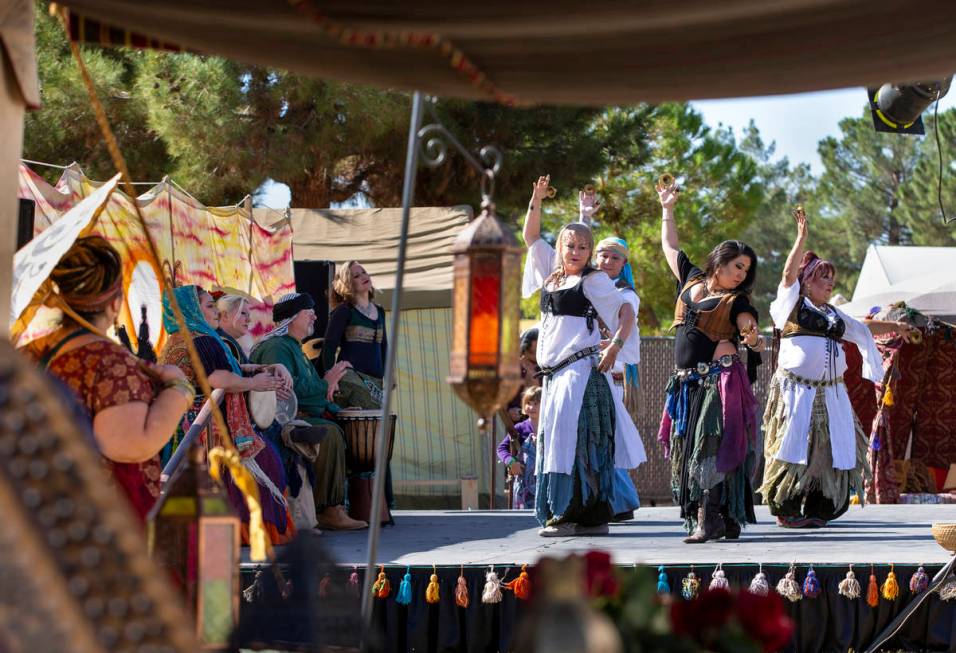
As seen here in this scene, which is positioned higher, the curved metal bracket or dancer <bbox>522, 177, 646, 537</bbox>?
the curved metal bracket

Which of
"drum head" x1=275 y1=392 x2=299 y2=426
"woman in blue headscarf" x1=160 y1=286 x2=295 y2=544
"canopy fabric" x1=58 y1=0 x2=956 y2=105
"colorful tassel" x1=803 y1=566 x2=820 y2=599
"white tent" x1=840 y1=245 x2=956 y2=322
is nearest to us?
"canopy fabric" x1=58 y1=0 x2=956 y2=105

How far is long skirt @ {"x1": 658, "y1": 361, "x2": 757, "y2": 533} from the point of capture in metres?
7.52

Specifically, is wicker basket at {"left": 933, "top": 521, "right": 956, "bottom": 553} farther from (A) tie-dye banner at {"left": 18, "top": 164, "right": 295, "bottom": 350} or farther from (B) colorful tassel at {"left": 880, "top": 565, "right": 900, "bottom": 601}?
(A) tie-dye banner at {"left": 18, "top": 164, "right": 295, "bottom": 350}

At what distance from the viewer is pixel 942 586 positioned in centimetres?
633

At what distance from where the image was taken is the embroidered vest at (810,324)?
822 centimetres

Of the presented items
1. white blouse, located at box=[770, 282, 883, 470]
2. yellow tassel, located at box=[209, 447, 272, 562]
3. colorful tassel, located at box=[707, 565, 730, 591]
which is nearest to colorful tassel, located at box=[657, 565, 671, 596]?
colorful tassel, located at box=[707, 565, 730, 591]

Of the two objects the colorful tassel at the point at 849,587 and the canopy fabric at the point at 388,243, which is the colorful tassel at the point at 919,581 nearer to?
the colorful tassel at the point at 849,587

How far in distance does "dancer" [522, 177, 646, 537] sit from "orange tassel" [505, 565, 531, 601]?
134 centimetres

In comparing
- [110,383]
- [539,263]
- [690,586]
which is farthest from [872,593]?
[110,383]

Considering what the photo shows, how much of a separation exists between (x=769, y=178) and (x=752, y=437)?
146 ft

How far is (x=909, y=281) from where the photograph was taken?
14.8 metres

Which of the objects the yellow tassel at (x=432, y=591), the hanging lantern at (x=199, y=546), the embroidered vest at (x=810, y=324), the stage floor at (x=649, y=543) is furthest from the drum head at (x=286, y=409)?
the hanging lantern at (x=199, y=546)

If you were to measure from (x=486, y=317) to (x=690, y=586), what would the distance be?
3.05 meters

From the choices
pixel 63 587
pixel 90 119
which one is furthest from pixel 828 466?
pixel 90 119
